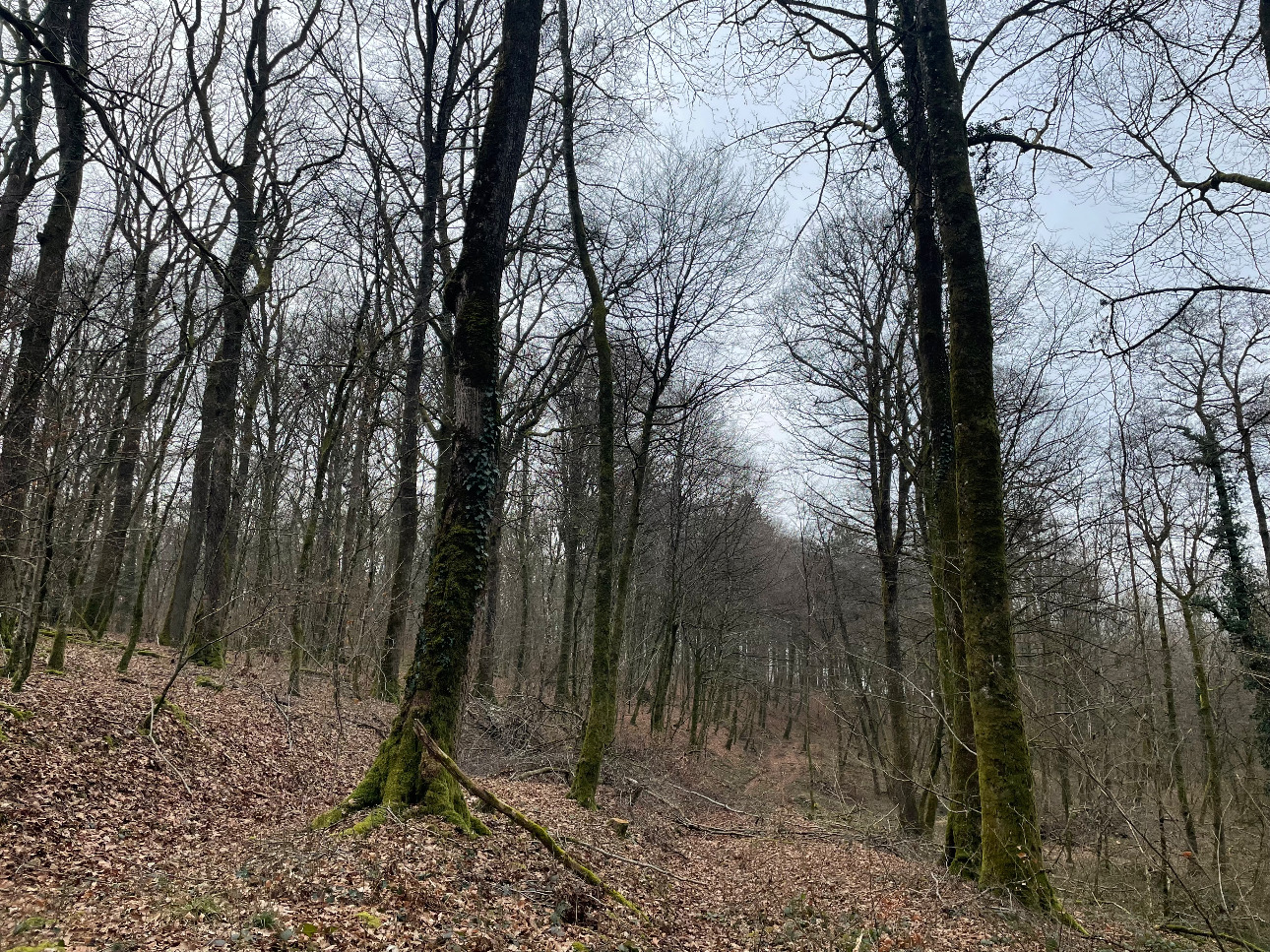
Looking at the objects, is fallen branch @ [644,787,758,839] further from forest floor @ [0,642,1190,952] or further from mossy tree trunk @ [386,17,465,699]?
mossy tree trunk @ [386,17,465,699]

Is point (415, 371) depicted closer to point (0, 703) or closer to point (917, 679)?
point (0, 703)

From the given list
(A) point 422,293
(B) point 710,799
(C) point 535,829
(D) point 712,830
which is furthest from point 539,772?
(A) point 422,293

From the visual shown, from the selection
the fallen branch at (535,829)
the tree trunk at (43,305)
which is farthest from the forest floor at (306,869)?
the tree trunk at (43,305)

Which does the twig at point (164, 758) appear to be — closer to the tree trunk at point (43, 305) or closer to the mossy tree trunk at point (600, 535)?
the tree trunk at point (43, 305)

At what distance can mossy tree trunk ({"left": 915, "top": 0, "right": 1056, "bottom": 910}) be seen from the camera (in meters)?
5.43

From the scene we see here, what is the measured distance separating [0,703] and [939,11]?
11.2 m

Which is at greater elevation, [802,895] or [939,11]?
[939,11]

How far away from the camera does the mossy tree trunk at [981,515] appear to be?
5.43 meters

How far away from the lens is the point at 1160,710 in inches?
590

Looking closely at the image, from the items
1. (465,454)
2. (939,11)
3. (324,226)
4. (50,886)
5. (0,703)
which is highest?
(324,226)

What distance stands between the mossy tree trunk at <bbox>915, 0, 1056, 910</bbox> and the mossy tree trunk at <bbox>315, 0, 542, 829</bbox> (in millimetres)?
4086

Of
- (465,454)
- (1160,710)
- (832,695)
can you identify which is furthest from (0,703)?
(832,695)

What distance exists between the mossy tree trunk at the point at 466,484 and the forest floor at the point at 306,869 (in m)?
0.46

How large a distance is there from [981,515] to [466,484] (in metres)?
4.47
